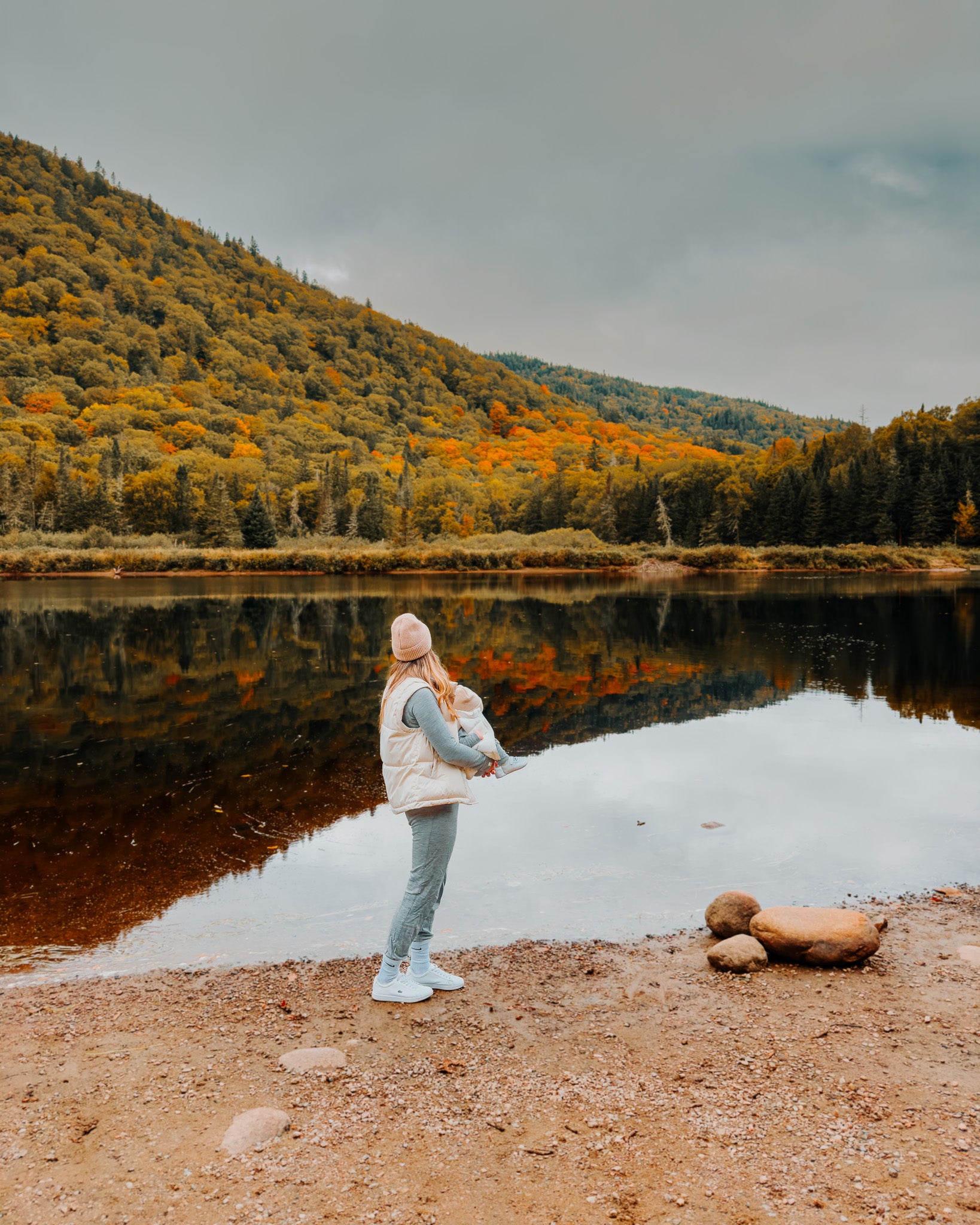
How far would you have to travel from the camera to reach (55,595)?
4772cm

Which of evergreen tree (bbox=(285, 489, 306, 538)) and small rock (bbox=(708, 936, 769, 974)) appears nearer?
small rock (bbox=(708, 936, 769, 974))

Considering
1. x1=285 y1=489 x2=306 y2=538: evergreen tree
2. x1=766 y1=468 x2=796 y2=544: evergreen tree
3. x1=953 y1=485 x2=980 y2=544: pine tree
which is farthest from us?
x1=285 y1=489 x2=306 y2=538: evergreen tree

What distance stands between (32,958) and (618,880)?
4599mm

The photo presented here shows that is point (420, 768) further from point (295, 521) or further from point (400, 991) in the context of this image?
point (295, 521)

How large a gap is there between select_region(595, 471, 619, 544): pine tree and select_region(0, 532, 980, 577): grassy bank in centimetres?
1433

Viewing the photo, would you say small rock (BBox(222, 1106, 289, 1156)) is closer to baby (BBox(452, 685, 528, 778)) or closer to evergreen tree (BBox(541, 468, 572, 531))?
baby (BBox(452, 685, 528, 778))

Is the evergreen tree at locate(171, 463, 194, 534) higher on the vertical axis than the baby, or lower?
higher

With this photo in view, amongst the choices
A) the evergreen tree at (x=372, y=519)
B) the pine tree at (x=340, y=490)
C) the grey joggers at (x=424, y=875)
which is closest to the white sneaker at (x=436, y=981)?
the grey joggers at (x=424, y=875)

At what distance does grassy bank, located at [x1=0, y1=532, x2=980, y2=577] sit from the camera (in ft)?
246

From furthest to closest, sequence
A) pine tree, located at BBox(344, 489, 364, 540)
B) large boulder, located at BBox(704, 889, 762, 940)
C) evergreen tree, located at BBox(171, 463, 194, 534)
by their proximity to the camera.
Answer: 1. pine tree, located at BBox(344, 489, 364, 540)
2. evergreen tree, located at BBox(171, 463, 194, 534)
3. large boulder, located at BBox(704, 889, 762, 940)

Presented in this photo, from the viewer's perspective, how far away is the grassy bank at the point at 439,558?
246 ft

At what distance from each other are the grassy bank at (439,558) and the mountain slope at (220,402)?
1453 cm

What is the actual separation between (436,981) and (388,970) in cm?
31

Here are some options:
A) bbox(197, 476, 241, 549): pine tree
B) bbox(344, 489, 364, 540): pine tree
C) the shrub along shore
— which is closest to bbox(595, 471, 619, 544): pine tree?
the shrub along shore
